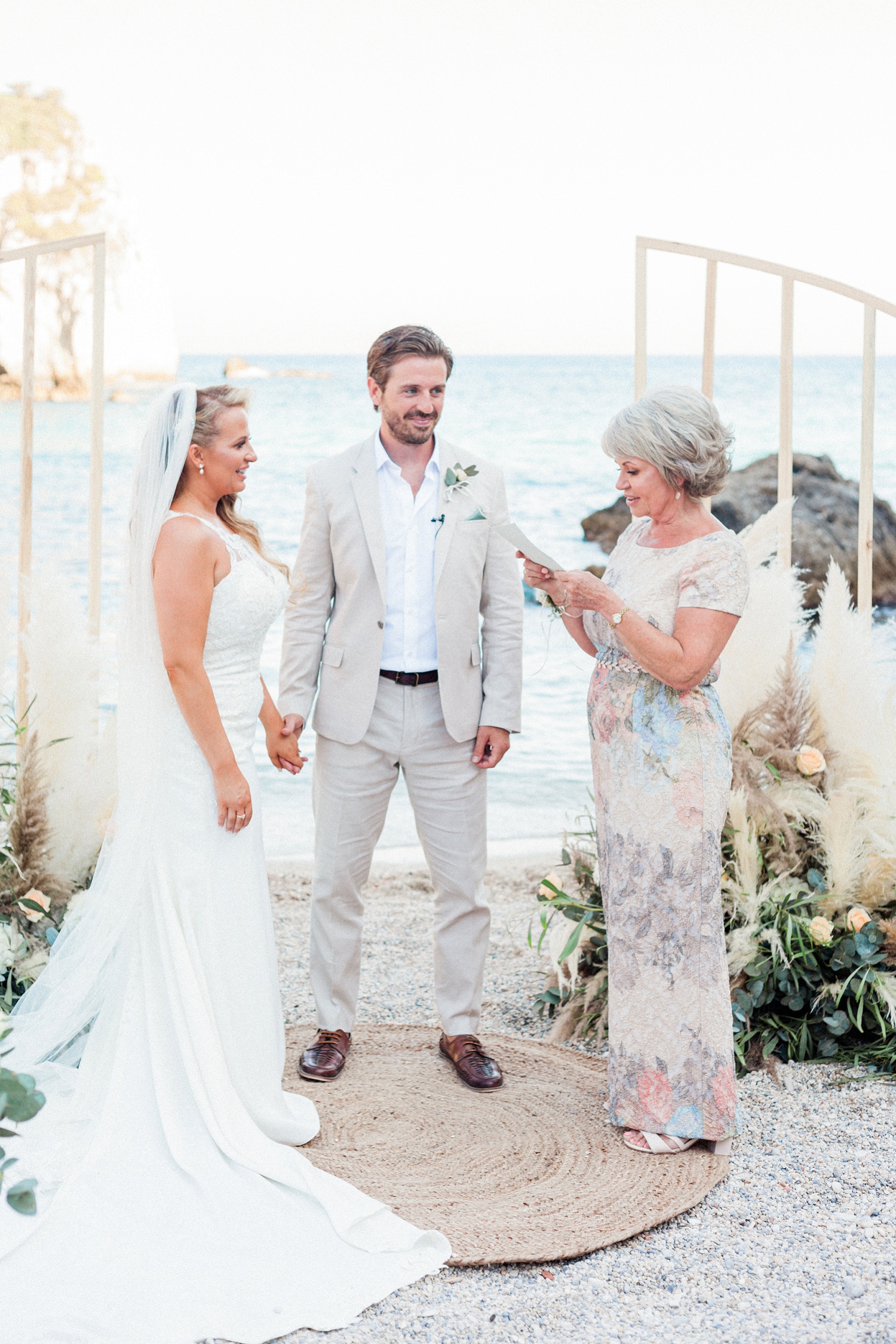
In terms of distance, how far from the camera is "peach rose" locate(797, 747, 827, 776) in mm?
3564

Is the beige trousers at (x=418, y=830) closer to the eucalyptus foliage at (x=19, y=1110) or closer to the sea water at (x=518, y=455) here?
the eucalyptus foliage at (x=19, y=1110)

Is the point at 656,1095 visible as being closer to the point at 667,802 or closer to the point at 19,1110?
the point at 667,802

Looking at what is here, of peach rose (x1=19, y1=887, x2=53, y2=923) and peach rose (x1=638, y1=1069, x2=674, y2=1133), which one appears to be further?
peach rose (x1=19, y1=887, x2=53, y2=923)

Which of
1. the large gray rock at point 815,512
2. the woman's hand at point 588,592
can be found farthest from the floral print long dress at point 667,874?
the large gray rock at point 815,512

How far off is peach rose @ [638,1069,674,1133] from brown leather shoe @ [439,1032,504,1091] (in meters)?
0.53

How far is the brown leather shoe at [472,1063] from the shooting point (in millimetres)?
3369

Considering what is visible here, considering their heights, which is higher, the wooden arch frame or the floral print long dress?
the wooden arch frame

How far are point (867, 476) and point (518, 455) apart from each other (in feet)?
67.5

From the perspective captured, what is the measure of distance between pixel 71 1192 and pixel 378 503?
1.82 metres

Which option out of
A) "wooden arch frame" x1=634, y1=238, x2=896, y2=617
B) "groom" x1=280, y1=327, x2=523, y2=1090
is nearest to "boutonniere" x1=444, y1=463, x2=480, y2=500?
"groom" x1=280, y1=327, x2=523, y2=1090

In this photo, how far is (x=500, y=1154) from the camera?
300cm

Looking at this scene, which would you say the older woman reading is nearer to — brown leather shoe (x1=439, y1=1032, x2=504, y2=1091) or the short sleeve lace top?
the short sleeve lace top

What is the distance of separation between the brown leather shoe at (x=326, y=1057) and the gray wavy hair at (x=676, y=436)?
181 centimetres

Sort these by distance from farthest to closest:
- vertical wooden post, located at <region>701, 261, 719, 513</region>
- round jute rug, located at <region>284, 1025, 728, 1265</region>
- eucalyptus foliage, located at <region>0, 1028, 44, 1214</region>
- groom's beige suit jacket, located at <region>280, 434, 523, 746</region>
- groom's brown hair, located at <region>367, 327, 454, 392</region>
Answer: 1. vertical wooden post, located at <region>701, 261, 719, 513</region>
2. groom's beige suit jacket, located at <region>280, 434, 523, 746</region>
3. groom's brown hair, located at <region>367, 327, 454, 392</region>
4. round jute rug, located at <region>284, 1025, 728, 1265</region>
5. eucalyptus foliage, located at <region>0, 1028, 44, 1214</region>
